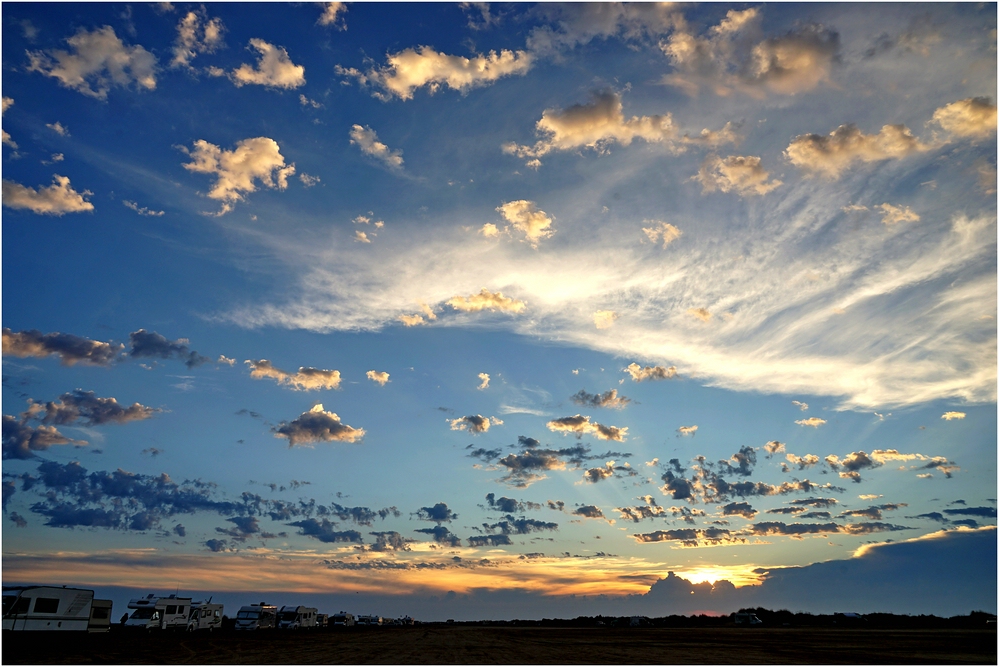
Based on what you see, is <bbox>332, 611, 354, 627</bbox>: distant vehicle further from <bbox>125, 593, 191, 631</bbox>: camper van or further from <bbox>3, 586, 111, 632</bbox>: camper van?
<bbox>3, 586, 111, 632</bbox>: camper van

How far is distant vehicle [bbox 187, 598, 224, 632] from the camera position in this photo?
73.6 metres

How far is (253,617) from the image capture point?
8081 centimetres

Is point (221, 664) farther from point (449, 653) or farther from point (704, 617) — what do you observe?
point (704, 617)

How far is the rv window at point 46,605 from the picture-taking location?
47.5m

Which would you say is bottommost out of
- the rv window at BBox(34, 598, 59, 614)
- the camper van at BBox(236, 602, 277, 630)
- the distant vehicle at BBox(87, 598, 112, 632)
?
the camper van at BBox(236, 602, 277, 630)

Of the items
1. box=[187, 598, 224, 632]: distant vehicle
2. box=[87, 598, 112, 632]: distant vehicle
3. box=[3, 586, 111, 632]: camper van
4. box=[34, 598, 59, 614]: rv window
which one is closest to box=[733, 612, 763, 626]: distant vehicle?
box=[187, 598, 224, 632]: distant vehicle

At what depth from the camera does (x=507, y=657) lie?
38.3 metres

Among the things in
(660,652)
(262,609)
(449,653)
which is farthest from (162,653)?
(262,609)

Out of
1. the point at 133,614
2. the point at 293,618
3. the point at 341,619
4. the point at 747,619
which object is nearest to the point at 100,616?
the point at 133,614

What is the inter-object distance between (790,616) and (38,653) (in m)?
178

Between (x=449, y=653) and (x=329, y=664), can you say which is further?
(x=449, y=653)

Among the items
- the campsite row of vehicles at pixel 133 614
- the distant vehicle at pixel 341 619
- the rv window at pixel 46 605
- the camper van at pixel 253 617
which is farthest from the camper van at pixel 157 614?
the distant vehicle at pixel 341 619

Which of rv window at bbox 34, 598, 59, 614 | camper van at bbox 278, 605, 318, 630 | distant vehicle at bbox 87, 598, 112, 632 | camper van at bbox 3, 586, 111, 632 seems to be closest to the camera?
camper van at bbox 3, 586, 111, 632

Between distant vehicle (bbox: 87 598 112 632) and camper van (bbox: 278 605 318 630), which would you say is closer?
distant vehicle (bbox: 87 598 112 632)
